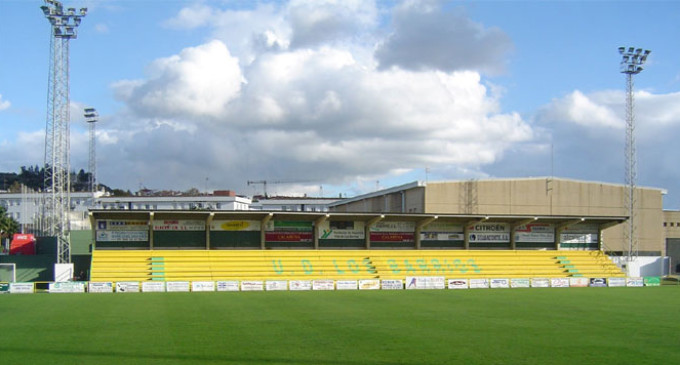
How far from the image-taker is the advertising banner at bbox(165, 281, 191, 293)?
39.6 m

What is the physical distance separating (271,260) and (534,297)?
19809mm

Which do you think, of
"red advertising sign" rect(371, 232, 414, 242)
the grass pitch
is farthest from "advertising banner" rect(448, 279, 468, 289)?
the grass pitch

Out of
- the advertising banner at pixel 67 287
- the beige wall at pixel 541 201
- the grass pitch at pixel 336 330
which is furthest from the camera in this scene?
the beige wall at pixel 541 201

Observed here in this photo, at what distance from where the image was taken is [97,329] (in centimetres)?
2089

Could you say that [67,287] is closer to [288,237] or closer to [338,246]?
[288,237]

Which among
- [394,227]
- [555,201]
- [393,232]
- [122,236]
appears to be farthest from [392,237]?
[122,236]

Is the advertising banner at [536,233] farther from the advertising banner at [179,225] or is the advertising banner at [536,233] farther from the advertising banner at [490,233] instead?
the advertising banner at [179,225]

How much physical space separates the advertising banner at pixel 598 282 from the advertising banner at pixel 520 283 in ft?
19.6

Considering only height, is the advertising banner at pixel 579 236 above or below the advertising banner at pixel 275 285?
above

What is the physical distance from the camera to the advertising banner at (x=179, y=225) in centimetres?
4672

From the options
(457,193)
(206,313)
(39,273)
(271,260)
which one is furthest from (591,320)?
(39,273)

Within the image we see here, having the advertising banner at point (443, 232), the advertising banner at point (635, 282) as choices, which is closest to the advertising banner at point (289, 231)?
the advertising banner at point (443, 232)

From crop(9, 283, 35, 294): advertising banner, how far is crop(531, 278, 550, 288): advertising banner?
33.4 metres

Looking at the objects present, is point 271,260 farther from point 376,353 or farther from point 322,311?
point 376,353
